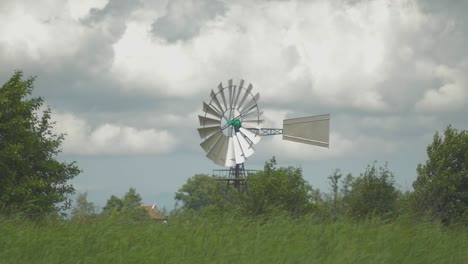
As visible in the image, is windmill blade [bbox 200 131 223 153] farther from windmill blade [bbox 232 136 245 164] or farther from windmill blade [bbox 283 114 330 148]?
windmill blade [bbox 283 114 330 148]

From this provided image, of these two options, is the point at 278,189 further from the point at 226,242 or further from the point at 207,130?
the point at 226,242

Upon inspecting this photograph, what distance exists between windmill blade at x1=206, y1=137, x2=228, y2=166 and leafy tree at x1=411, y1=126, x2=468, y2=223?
40.2 feet

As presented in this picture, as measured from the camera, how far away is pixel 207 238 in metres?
13.6

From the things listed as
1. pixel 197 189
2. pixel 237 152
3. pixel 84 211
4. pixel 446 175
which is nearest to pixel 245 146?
pixel 237 152

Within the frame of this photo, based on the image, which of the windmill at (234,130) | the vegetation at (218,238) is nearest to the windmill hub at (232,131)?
the windmill at (234,130)

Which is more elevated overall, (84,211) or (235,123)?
(235,123)

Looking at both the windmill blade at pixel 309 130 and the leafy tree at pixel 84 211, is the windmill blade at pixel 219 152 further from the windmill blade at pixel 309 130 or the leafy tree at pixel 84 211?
the leafy tree at pixel 84 211

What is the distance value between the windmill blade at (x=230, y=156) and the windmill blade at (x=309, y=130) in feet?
11.9

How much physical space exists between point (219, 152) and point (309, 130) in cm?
593

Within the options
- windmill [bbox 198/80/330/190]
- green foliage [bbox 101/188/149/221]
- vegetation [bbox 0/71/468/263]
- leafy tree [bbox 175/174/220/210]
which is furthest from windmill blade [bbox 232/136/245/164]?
leafy tree [bbox 175/174/220/210]

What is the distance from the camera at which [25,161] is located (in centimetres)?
4022

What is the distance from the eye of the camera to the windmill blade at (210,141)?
163ft

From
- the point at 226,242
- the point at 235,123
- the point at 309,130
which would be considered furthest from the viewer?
the point at 235,123

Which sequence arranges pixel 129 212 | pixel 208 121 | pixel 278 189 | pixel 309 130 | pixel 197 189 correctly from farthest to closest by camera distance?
pixel 197 189, pixel 278 189, pixel 208 121, pixel 309 130, pixel 129 212
